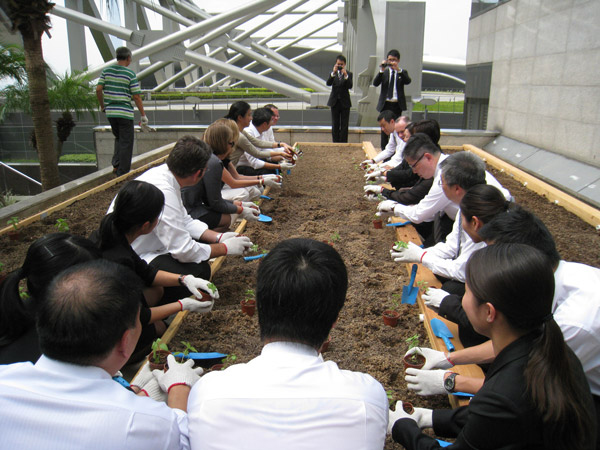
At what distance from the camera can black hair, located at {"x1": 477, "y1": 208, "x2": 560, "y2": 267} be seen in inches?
89.2

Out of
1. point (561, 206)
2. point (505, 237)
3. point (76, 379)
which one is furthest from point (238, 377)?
point (561, 206)

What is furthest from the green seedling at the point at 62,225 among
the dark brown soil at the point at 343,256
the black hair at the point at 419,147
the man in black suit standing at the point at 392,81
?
the man in black suit standing at the point at 392,81

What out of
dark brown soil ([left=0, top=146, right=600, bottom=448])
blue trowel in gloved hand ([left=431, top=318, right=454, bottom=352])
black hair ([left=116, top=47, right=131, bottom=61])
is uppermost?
black hair ([left=116, top=47, right=131, bottom=61])

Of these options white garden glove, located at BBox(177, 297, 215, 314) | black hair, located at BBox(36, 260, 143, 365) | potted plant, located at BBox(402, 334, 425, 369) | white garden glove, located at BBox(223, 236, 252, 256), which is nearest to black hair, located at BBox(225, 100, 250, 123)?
white garden glove, located at BBox(223, 236, 252, 256)

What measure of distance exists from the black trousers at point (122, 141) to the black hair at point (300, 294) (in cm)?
673

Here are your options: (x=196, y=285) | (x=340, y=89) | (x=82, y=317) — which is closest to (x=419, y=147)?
(x=196, y=285)

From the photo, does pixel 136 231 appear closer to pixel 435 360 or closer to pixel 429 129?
pixel 435 360

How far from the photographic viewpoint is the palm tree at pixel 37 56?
712 centimetres

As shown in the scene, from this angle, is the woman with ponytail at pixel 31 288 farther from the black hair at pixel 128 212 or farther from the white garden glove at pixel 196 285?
the white garden glove at pixel 196 285

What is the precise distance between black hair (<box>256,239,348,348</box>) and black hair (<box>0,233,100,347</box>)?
101cm

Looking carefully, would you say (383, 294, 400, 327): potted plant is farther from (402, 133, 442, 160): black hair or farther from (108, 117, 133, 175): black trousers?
(108, 117, 133, 175): black trousers

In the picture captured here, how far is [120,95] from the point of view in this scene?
7496 mm

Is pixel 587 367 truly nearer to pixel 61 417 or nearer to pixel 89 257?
pixel 61 417

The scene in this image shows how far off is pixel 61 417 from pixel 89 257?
104cm
